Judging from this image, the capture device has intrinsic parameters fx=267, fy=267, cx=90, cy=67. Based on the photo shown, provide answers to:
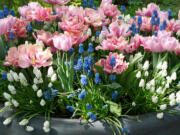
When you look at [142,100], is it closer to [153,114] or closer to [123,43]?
[153,114]

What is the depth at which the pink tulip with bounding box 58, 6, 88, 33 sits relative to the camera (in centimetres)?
170

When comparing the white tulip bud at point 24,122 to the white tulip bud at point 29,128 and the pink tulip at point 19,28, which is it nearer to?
the white tulip bud at point 29,128

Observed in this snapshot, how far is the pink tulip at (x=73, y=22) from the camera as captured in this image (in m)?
1.70

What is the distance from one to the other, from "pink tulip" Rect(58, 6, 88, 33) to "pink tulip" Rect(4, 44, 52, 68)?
10.3 inches

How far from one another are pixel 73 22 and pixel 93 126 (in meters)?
0.69

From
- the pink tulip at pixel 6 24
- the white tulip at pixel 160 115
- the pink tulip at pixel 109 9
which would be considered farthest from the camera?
the pink tulip at pixel 109 9

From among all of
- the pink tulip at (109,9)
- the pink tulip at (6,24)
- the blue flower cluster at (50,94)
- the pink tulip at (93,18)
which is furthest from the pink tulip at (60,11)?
the blue flower cluster at (50,94)

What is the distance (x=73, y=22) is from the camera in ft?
5.66

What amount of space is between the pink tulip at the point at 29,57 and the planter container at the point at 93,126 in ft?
0.96

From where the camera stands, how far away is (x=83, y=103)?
148 centimetres

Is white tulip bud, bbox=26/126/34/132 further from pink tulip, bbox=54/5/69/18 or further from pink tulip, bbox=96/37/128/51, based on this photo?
pink tulip, bbox=54/5/69/18

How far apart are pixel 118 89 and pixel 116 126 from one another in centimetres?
27

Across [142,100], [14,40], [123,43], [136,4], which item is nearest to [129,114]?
[142,100]

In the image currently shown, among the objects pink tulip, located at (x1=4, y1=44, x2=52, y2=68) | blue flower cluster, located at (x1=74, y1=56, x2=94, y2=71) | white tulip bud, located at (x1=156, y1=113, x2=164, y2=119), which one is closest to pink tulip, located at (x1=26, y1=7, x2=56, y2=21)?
pink tulip, located at (x1=4, y1=44, x2=52, y2=68)
